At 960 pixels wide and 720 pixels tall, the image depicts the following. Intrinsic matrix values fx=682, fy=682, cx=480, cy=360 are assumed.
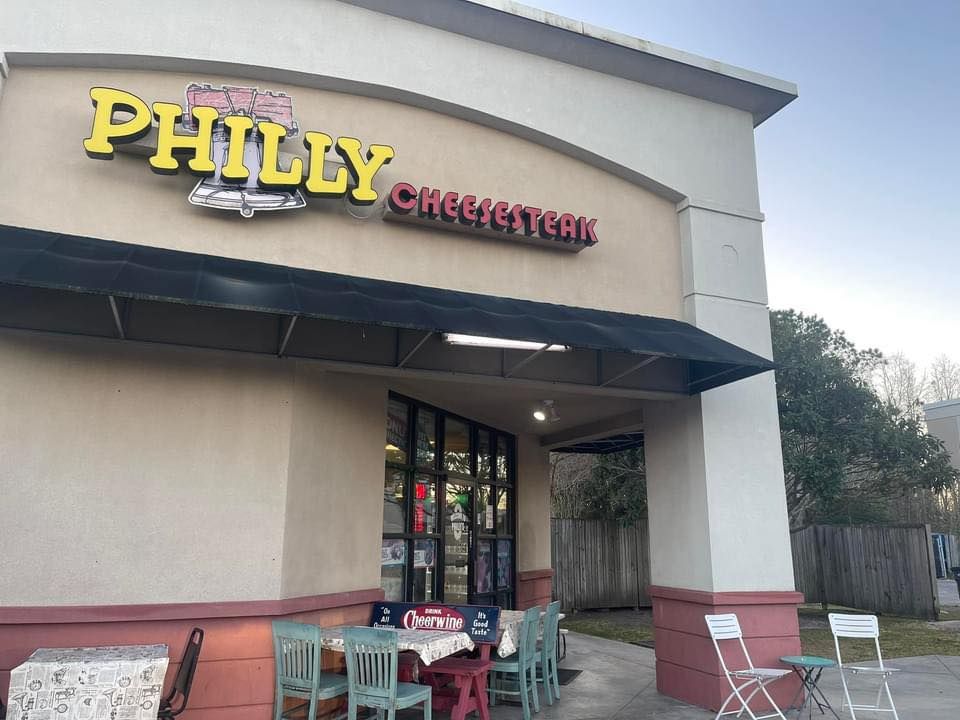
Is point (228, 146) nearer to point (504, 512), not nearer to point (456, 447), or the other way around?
point (456, 447)

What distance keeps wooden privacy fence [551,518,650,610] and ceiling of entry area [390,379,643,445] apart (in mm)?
5035

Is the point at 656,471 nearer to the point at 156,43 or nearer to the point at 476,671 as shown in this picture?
the point at 476,671

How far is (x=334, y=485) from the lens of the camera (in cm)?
676

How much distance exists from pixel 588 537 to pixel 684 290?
924 cm

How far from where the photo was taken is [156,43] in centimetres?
652

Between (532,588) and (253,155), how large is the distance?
8.54 metres

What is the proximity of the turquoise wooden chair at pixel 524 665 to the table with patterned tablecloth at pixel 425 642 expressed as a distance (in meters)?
0.73

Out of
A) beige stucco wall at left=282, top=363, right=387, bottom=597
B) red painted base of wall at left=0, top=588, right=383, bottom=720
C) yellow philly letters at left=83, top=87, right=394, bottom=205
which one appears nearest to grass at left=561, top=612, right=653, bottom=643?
A: beige stucco wall at left=282, top=363, right=387, bottom=597

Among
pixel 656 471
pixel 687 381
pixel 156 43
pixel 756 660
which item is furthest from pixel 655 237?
pixel 156 43

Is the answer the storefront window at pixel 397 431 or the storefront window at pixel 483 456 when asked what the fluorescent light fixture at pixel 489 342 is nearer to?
the storefront window at pixel 397 431

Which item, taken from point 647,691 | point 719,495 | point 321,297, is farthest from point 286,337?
point 647,691

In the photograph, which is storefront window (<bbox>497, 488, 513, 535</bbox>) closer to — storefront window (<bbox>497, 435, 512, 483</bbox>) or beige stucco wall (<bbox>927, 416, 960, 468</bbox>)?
storefront window (<bbox>497, 435, 512, 483</bbox>)

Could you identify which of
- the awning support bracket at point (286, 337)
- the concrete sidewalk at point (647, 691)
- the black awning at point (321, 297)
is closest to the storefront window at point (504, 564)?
the concrete sidewalk at point (647, 691)

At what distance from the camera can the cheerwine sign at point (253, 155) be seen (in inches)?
241
